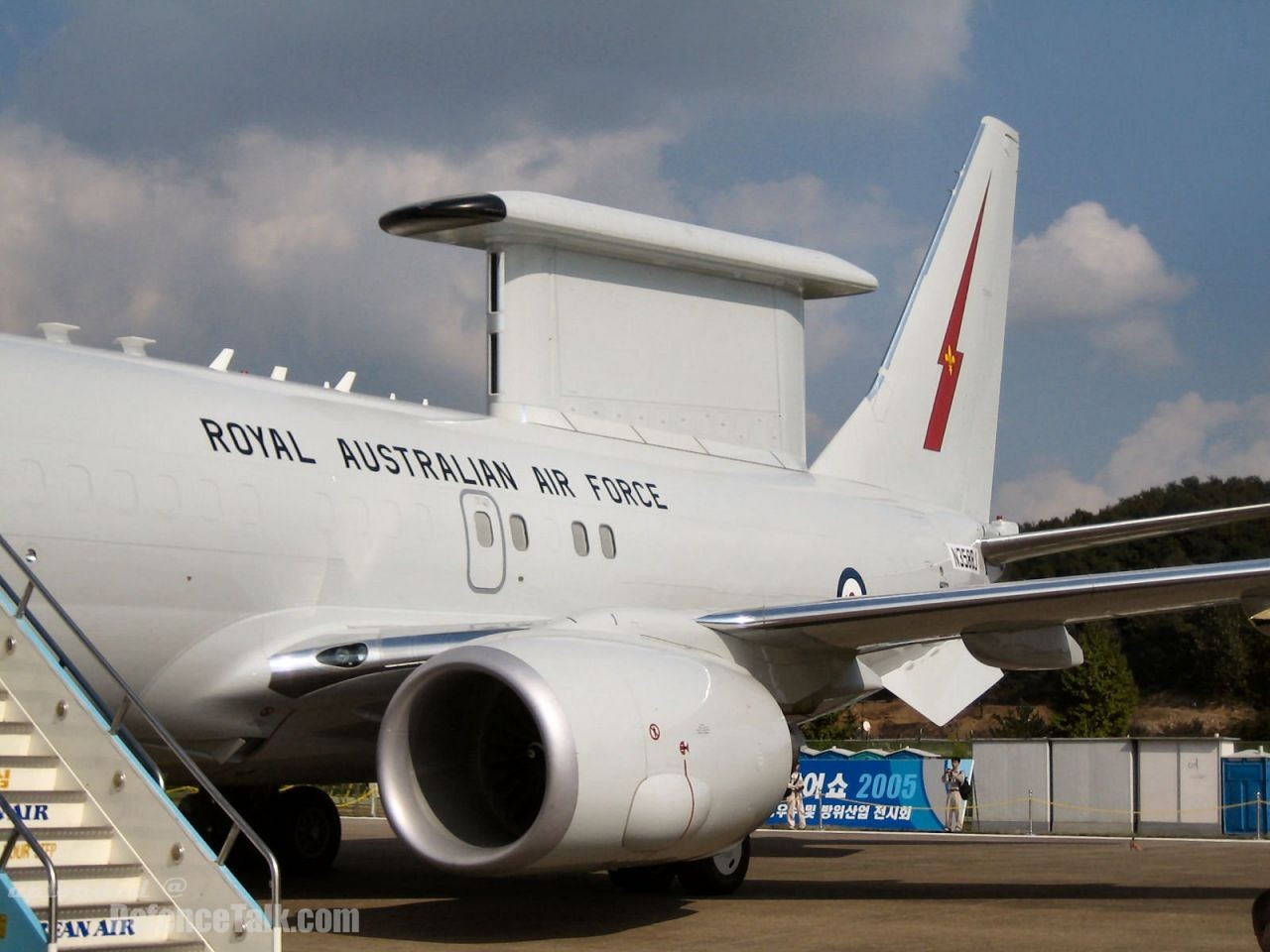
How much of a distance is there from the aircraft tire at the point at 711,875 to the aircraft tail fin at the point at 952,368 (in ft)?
19.4

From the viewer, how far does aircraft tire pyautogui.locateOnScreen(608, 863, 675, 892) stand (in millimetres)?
12133

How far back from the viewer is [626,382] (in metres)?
15.7

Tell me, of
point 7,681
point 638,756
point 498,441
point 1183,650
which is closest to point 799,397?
point 498,441

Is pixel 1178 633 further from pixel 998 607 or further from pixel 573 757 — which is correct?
pixel 573 757

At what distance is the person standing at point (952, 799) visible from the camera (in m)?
25.0

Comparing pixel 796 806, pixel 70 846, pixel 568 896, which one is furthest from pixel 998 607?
pixel 796 806

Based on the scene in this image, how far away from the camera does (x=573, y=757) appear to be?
891cm

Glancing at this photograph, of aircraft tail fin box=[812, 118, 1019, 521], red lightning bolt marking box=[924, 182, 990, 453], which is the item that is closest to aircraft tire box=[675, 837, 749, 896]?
aircraft tail fin box=[812, 118, 1019, 521]

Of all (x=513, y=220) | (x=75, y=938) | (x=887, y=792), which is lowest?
(x=887, y=792)

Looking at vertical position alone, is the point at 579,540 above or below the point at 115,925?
above

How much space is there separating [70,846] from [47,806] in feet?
0.83

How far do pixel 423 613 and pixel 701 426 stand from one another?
5.77 meters

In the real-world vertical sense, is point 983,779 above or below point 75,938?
below

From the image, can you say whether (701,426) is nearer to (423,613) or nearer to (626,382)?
(626,382)
